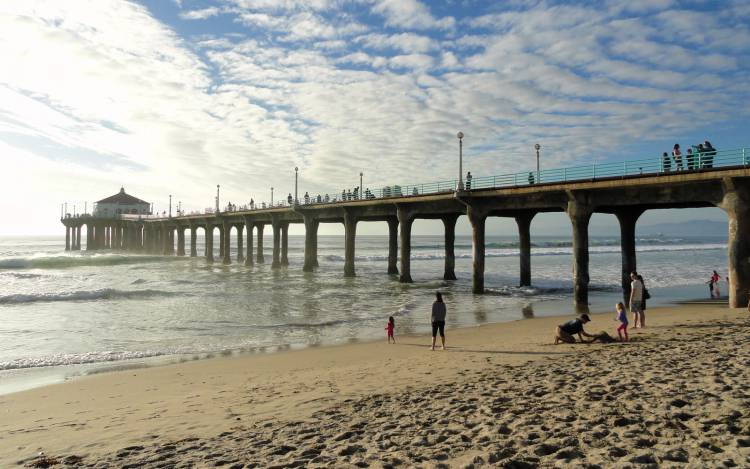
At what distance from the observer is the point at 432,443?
5.60 meters

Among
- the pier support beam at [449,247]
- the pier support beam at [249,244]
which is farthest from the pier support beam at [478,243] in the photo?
the pier support beam at [249,244]

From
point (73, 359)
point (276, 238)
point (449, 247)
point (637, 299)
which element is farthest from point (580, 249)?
point (276, 238)

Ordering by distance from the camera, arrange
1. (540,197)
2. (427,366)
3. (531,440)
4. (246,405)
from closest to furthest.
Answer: (531,440) < (246,405) < (427,366) < (540,197)

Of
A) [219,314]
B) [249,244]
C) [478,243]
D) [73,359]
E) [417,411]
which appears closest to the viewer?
[417,411]

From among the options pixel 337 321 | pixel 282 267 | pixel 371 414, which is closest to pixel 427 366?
pixel 371 414

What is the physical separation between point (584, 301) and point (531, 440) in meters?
18.2

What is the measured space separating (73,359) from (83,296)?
54.5 feet

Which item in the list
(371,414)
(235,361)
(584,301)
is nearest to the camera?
(371,414)

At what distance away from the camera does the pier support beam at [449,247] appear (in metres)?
38.4

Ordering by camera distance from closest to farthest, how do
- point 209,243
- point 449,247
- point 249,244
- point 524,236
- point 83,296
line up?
1. point 83,296
2. point 524,236
3. point 449,247
4. point 249,244
5. point 209,243

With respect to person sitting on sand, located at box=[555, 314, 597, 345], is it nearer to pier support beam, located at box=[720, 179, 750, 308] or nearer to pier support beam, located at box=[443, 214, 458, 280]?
pier support beam, located at box=[720, 179, 750, 308]

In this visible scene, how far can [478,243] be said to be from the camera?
93.4 ft

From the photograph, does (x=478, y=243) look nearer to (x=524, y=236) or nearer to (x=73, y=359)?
(x=524, y=236)

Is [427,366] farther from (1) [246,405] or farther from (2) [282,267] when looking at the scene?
(2) [282,267]
